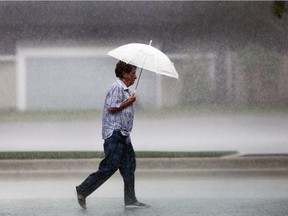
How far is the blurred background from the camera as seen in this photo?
27422 millimetres

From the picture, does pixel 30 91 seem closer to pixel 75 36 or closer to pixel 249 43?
pixel 75 36

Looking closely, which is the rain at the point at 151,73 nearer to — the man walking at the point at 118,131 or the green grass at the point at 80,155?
the green grass at the point at 80,155

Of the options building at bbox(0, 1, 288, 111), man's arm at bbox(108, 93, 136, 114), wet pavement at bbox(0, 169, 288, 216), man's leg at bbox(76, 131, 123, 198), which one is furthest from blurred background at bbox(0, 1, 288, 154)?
→ man's arm at bbox(108, 93, 136, 114)

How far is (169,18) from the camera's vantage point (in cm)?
2808

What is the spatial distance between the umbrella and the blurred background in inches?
709


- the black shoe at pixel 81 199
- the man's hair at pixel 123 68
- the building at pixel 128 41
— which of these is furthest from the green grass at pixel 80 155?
the building at pixel 128 41

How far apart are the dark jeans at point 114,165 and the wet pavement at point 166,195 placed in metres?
0.22

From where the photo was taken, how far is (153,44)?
29219 mm

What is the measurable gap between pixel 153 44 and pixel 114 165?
2156cm

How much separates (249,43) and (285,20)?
5.11 feet

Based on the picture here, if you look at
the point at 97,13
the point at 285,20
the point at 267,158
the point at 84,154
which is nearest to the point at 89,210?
the point at 267,158

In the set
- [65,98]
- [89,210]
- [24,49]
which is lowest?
[89,210]

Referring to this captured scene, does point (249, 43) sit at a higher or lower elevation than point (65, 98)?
higher

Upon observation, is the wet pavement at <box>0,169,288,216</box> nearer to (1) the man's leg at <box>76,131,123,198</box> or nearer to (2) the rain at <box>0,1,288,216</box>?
(1) the man's leg at <box>76,131,123,198</box>
